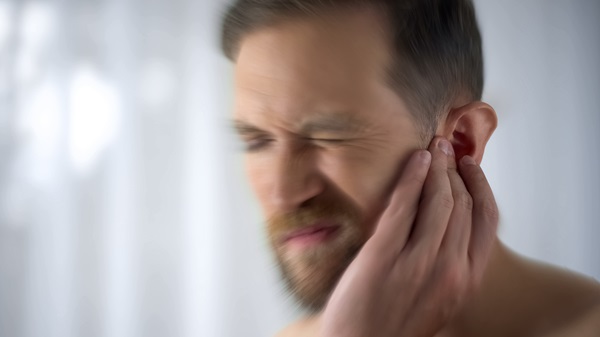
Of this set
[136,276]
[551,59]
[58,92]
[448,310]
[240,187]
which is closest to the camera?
[448,310]

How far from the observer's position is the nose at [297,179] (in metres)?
0.78

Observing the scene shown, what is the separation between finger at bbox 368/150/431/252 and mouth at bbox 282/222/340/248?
7cm

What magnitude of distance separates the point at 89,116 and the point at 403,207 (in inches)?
32.1

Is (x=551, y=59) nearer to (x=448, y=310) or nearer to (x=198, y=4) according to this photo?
(x=448, y=310)

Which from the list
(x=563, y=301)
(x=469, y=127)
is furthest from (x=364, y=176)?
(x=563, y=301)

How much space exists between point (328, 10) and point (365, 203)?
233mm

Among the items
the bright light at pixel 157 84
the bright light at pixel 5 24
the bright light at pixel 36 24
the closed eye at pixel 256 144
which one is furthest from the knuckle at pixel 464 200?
the bright light at pixel 5 24

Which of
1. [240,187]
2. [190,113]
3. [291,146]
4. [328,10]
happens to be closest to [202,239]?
[240,187]

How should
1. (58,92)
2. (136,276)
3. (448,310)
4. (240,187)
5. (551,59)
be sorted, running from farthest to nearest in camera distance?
1. (58,92)
2. (136,276)
3. (240,187)
4. (551,59)
5. (448,310)

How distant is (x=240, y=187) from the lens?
3.60ft

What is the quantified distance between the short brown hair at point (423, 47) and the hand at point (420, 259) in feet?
0.22

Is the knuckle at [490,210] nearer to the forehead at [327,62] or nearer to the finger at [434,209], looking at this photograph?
the finger at [434,209]

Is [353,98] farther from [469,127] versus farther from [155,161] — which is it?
[155,161]

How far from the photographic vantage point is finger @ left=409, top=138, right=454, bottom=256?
2.27 ft
